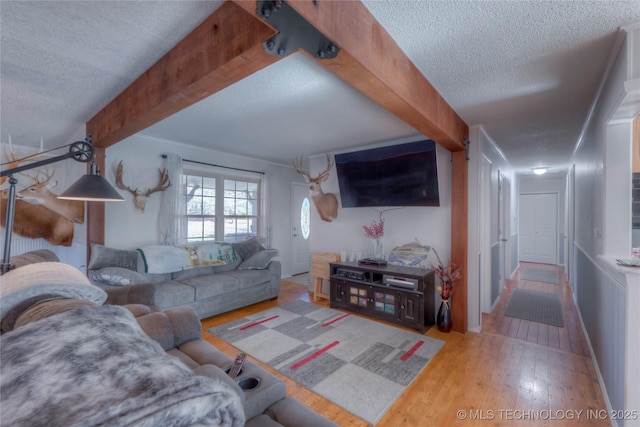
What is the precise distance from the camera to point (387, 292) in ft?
11.5

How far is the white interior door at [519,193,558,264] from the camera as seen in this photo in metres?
7.37

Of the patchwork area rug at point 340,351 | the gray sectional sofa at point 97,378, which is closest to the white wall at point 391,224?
the patchwork area rug at point 340,351

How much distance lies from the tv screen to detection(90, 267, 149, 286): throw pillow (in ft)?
9.50

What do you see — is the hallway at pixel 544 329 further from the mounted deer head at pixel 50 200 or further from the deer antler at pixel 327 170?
the mounted deer head at pixel 50 200

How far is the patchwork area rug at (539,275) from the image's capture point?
5.62 m

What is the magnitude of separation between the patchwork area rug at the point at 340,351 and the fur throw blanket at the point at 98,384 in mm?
1861

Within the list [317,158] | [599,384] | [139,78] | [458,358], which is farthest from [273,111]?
[599,384]

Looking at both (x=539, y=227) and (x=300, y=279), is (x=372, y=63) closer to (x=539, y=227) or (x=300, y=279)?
(x=300, y=279)

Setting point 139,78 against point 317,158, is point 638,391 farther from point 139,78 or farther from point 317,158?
point 317,158

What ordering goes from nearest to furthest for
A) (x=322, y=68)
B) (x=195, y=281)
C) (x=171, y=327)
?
1. (x=171, y=327)
2. (x=322, y=68)
3. (x=195, y=281)

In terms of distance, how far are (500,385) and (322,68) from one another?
9.23 ft

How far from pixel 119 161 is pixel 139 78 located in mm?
2121

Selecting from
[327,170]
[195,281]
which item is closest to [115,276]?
[195,281]

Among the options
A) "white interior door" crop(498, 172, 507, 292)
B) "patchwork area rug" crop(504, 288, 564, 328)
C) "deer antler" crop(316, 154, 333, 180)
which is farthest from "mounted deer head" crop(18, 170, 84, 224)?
"white interior door" crop(498, 172, 507, 292)
